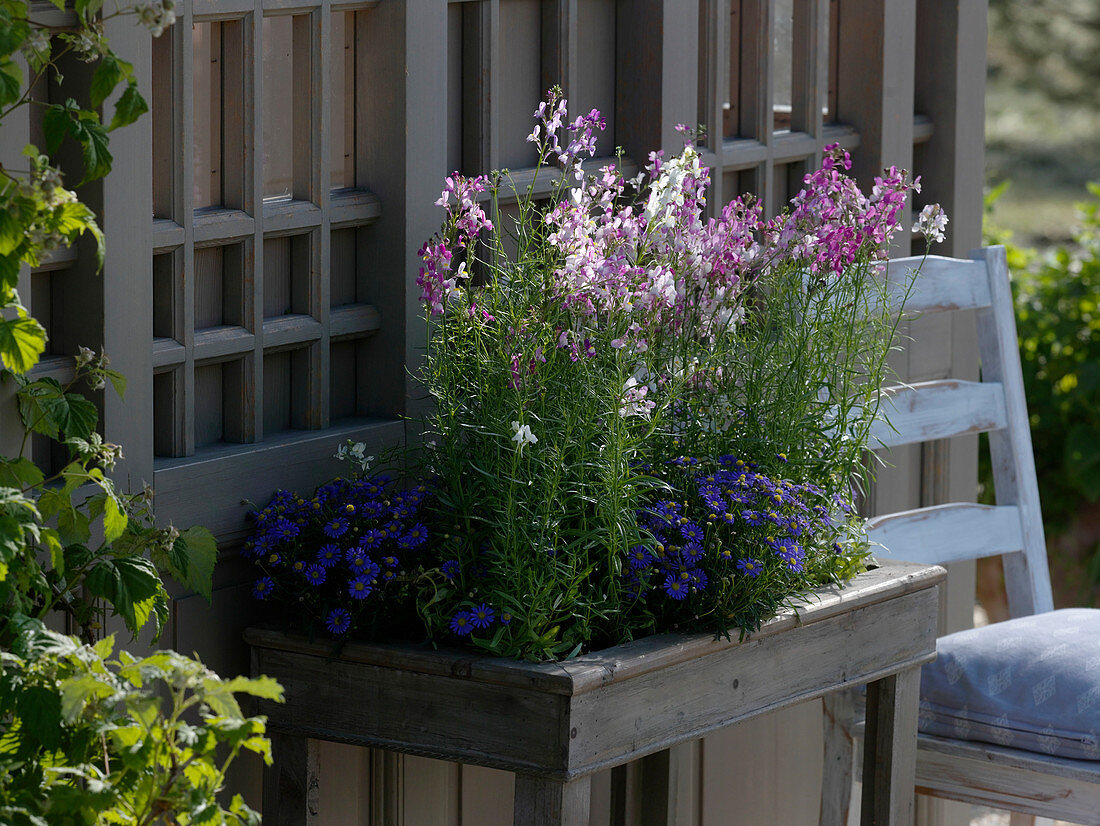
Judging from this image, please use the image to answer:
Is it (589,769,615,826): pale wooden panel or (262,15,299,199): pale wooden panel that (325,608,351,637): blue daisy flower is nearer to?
(262,15,299,199): pale wooden panel

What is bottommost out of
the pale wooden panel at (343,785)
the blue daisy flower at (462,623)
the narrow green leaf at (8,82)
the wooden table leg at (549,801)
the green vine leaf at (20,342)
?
the pale wooden panel at (343,785)

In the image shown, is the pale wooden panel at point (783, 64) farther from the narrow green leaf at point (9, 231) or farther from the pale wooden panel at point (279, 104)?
the narrow green leaf at point (9, 231)

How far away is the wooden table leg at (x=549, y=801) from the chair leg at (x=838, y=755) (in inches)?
36.2

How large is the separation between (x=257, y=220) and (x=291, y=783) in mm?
711

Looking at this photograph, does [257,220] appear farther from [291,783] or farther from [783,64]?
[783,64]

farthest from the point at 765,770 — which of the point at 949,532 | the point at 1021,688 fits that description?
the point at 1021,688

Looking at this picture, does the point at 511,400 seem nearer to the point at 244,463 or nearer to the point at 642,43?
the point at 244,463

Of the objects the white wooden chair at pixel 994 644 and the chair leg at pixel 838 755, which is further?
the chair leg at pixel 838 755

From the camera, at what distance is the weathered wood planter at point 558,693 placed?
1618mm

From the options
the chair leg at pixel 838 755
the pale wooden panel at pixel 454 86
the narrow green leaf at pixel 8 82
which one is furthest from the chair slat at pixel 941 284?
the narrow green leaf at pixel 8 82

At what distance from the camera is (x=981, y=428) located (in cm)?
275

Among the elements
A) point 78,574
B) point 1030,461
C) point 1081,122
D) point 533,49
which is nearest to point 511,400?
point 78,574

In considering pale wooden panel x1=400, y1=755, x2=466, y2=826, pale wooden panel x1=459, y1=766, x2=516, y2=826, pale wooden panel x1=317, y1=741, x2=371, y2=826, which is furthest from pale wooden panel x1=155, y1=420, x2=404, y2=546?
pale wooden panel x1=459, y1=766, x2=516, y2=826

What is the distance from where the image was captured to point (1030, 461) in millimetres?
2797
